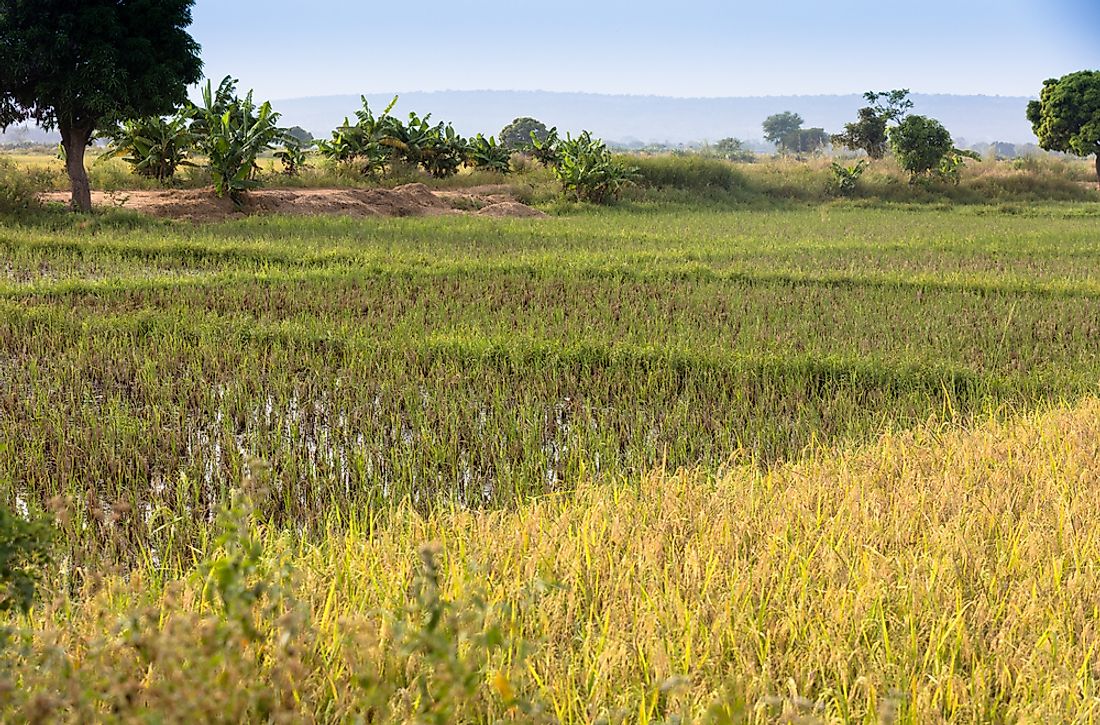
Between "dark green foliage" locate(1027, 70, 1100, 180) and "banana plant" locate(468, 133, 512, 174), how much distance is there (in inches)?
634

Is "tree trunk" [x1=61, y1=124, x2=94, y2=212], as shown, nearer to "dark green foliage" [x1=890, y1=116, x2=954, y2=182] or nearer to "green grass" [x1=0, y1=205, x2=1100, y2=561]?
"green grass" [x1=0, y1=205, x2=1100, y2=561]

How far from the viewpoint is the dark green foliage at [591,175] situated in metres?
18.6

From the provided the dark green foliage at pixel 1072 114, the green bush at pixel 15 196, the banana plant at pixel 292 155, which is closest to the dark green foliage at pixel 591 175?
the banana plant at pixel 292 155

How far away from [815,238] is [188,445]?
10.4m

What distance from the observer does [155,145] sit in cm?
1599

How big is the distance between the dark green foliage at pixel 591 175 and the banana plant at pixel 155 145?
695 centimetres

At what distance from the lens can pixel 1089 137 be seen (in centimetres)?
2595

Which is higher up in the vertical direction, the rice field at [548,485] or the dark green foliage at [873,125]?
the dark green foliage at [873,125]

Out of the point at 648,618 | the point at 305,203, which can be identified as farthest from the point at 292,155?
the point at 648,618

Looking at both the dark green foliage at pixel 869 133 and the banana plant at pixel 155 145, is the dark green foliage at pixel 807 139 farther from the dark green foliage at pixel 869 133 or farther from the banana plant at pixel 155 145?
the banana plant at pixel 155 145

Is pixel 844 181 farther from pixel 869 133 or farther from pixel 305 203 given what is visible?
pixel 305 203

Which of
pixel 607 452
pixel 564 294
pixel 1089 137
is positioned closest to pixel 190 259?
pixel 564 294

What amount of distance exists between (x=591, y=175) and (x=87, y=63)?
9293 mm

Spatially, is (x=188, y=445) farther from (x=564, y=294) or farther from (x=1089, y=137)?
(x=1089, y=137)
